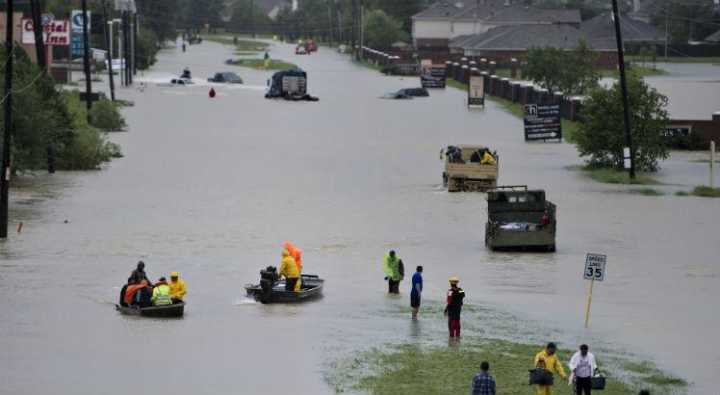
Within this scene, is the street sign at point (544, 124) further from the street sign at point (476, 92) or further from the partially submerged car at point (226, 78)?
the partially submerged car at point (226, 78)

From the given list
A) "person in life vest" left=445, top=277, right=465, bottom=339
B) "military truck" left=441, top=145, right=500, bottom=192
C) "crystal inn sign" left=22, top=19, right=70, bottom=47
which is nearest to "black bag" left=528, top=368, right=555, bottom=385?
"person in life vest" left=445, top=277, right=465, bottom=339

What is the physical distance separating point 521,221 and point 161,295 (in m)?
14.6

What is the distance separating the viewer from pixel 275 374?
1143 inches

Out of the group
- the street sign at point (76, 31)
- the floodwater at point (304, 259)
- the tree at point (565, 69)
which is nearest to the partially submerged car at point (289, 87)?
the street sign at point (76, 31)

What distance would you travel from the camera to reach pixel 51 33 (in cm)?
11031

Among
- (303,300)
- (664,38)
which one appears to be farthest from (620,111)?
(664,38)

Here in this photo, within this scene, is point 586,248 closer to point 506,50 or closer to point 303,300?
point 303,300

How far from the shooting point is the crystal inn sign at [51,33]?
4183 inches

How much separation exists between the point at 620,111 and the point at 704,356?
132ft

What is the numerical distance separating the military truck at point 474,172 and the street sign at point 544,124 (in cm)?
2720

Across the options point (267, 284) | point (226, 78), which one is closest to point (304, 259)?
point (267, 284)

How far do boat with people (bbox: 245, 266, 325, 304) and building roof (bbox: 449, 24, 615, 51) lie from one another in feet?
407

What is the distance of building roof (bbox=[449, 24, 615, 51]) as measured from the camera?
162 metres

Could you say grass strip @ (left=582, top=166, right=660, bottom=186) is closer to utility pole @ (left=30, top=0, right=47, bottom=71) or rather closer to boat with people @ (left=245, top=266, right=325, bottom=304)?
utility pole @ (left=30, top=0, right=47, bottom=71)
